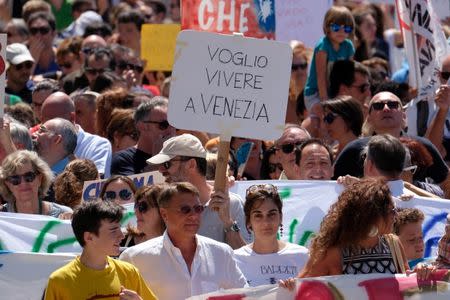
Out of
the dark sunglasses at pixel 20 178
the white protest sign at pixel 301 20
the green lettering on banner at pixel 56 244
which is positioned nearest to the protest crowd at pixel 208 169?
the dark sunglasses at pixel 20 178

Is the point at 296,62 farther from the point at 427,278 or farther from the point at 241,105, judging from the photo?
the point at 427,278

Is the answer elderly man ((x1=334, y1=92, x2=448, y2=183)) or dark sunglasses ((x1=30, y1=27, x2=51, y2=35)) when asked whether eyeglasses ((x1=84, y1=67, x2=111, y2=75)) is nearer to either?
dark sunglasses ((x1=30, y1=27, x2=51, y2=35))

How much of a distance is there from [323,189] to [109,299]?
7.69 ft

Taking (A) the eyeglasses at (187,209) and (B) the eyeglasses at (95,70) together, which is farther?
(B) the eyeglasses at (95,70)

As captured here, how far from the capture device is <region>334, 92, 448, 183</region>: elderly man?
32.9 feet

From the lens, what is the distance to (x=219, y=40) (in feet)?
27.6

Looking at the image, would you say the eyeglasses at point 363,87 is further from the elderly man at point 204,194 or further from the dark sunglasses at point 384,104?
the elderly man at point 204,194

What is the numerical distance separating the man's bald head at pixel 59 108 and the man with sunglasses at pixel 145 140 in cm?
82

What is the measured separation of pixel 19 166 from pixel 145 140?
1.93 meters

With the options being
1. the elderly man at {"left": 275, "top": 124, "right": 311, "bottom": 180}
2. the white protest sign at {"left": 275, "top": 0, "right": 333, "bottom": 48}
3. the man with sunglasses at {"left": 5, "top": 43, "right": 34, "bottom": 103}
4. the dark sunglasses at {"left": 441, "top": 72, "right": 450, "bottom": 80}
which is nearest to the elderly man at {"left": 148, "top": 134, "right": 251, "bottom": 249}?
the elderly man at {"left": 275, "top": 124, "right": 311, "bottom": 180}

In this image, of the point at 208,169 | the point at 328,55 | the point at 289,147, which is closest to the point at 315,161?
the point at 289,147

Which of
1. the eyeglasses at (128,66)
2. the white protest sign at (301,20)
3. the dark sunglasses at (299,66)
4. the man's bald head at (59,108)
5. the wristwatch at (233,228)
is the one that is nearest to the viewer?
the wristwatch at (233,228)

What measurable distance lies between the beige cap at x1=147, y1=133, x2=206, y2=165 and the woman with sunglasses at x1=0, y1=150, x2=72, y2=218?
0.65m

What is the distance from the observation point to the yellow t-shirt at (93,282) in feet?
23.6
